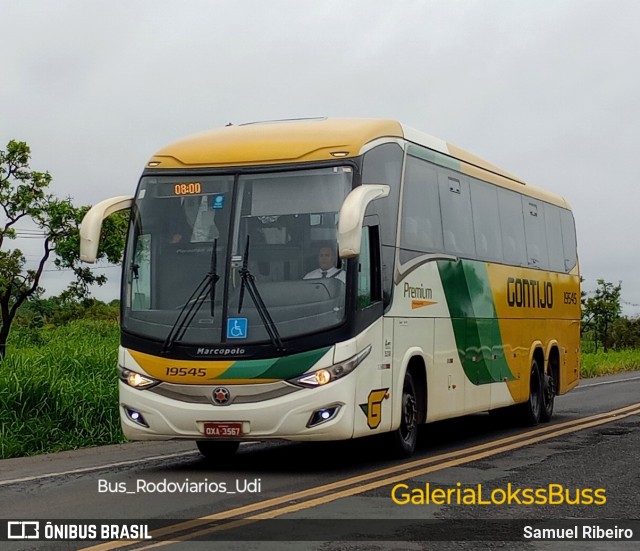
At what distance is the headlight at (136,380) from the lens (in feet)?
38.9

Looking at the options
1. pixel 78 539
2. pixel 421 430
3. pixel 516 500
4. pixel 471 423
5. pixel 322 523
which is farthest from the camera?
pixel 471 423

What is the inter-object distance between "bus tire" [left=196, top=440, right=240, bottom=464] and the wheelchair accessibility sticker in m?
1.77

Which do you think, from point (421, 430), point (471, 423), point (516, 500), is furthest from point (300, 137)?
point (471, 423)

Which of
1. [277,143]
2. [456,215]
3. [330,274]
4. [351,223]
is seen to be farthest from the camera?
[456,215]

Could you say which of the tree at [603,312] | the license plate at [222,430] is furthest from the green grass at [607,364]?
the license plate at [222,430]

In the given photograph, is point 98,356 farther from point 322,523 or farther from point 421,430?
point 322,523

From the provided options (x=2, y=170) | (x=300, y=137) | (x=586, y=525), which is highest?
(x=2, y=170)

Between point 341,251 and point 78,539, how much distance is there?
3.83 meters

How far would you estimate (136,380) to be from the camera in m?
11.9

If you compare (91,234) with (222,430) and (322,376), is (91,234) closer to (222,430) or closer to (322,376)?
(222,430)

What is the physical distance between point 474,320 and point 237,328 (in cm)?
496

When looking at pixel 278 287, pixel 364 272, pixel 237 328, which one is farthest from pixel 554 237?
pixel 237 328

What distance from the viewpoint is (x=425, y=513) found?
925 centimetres

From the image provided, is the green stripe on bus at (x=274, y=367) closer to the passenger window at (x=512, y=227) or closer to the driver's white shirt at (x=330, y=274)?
the driver's white shirt at (x=330, y=274)
